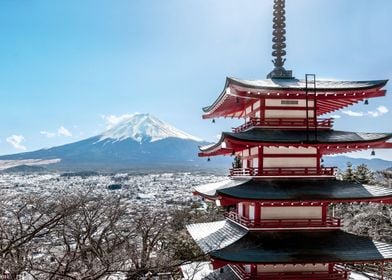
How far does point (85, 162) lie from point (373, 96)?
14897 centimetres

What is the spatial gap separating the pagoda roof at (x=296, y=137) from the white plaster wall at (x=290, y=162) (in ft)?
2.47

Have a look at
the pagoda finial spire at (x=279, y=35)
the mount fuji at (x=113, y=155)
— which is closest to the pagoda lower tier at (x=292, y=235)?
the pagoda finial spire at (x=279, y=35)

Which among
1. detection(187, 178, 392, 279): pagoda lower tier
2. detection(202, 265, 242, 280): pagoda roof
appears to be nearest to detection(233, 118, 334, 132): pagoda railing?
detection(187, 178, 392, 279): pagoda lower tier

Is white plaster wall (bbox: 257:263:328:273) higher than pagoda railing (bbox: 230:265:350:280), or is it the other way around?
white plaster wall (bbox: 257:263:328:273)

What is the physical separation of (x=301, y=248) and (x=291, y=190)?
5.12ft

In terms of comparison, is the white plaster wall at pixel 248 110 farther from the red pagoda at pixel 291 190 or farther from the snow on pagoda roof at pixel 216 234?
the snow on pagoda roof at pixel 216 234

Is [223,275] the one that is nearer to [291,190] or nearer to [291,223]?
[291,223]

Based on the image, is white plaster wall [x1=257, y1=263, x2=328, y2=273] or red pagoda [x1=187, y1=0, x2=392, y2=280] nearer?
red pagoda [x1=187, y1=0, x2=392, y2=280]

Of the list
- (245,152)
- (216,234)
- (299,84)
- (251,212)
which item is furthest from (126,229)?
(299,84)

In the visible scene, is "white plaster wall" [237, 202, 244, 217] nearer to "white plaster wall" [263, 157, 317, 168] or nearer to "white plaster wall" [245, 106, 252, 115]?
"white plaster wall" [263, 157, 317, 168]

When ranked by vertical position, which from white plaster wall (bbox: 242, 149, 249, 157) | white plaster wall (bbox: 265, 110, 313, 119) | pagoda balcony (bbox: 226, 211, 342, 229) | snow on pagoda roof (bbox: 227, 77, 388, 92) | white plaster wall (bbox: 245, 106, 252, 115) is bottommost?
pagoda balcony (bbox: 226, 211, 342, 229)

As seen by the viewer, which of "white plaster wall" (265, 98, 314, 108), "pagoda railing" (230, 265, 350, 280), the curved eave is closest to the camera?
the curved eave

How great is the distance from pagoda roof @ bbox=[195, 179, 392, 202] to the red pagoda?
0.03 metres

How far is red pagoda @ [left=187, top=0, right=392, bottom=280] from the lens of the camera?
1109cm
